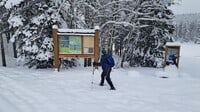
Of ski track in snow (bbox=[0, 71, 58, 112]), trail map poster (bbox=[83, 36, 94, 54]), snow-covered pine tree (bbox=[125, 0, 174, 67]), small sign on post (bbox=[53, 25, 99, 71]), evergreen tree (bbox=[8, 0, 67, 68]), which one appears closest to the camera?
ski track in snow (bbox=[0, 71, 58, 112])

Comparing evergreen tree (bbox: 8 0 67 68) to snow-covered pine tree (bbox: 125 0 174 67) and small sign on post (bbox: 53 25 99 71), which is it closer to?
small sign on post (bbox: 53 25 99 71)

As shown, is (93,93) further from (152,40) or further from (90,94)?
(152,40)

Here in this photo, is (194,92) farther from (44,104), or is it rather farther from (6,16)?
(6,16)

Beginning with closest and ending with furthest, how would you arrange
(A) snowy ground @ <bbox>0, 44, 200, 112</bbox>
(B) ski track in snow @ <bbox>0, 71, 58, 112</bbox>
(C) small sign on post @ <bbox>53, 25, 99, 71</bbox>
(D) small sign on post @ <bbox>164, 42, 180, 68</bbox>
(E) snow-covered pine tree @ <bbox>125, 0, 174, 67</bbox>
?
(B) ski track in snow @ <bbox>0, 71, 58, 112</bbox> → (A) snowy ground @ <bbox>0, 44, 200, 112</bbox> → (C) small sign on post @ <bbox>53, 25, 99, 71</bbox> → (D) small sign on post @ <bbox>164, 42, 180, 68</bbox> → (E) snow-covered pine tree @ <bbox>125, 0, 174, 67</bbox>

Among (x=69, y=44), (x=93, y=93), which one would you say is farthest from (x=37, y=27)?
(x=93, y=93)

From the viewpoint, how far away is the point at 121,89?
13.0 meters

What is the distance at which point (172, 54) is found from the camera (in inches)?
685

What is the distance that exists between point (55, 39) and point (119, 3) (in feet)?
26.6

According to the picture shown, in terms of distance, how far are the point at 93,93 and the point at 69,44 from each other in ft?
18.0

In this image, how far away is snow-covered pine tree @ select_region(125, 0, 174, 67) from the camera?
25.8m

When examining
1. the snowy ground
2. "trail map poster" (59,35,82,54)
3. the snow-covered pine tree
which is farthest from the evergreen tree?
the snow-covered pine tree

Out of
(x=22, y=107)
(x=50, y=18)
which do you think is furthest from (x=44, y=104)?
(x=50, y=18)

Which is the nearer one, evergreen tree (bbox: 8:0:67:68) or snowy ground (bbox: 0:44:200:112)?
snowy ground (bbox: 0:44:200:112)

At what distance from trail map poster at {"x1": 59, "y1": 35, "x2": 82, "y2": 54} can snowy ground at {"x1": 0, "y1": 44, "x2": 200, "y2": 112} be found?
1.16 metres
